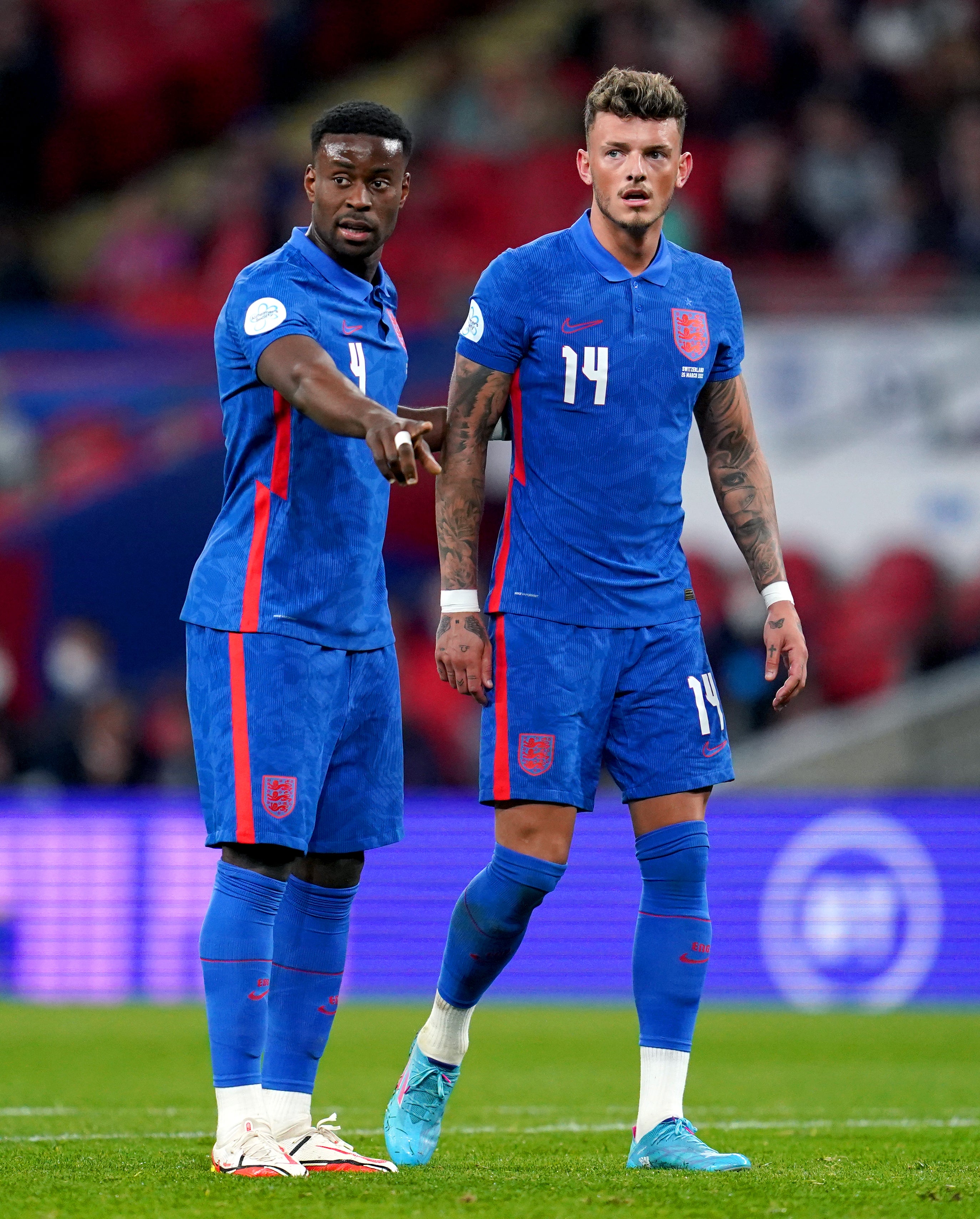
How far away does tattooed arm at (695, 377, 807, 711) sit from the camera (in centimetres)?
456

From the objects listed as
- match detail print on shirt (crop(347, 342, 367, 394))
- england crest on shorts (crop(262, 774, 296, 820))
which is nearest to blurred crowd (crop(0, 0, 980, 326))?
match detail print on shirt (crop(347, 342, 367, 394))

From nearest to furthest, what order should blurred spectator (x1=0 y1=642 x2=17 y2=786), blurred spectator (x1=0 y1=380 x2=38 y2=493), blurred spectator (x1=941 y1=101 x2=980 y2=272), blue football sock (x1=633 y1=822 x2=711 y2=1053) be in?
blue football sock (x1=633 y1=822 x2=711 y2=1053)
blurred spectator (x1=0 y1=642 x2=17 y2=786)
blurred spectator (x1=0 y1=380 x2=38 y2=493)
blurred spectator (x1=941 y1=101 x2=980 y2=272)

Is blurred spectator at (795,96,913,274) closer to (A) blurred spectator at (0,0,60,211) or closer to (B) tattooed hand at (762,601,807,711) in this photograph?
(A) blurred spectator at (0,0,60,211)

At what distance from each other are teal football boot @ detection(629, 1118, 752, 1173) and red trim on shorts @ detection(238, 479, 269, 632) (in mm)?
1389

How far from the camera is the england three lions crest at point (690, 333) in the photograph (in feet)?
14.4

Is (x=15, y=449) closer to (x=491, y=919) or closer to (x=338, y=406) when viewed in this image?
(x=491, y=919)

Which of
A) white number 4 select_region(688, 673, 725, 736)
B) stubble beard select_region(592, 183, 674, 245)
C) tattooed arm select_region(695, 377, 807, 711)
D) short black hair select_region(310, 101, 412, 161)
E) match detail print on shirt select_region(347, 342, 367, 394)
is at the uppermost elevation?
short black hair select_region(310, 101, 412, 161)

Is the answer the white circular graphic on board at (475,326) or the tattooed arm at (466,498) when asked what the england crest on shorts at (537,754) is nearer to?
the tattooed arm at (466,498)

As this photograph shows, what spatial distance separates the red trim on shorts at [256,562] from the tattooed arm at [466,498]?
0.42 m

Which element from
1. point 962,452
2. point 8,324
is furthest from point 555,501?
point 8,324

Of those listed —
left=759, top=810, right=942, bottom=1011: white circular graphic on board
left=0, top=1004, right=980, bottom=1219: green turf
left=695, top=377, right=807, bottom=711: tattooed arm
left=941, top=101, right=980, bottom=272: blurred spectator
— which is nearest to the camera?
left=0, top=1004, right=980, bottom=1219: green turf

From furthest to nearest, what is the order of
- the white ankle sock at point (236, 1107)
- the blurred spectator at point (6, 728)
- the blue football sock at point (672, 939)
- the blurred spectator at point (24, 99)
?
the blurred spectator at point (24, 99) → the blurred spectator at point (6, 728) → the blue football sock at point (672, 939) → the white ankle sock at point (236, 1107)

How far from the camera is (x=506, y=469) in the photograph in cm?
1219

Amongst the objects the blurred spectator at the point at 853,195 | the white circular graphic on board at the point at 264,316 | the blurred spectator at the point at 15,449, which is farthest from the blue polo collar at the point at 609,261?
the blurred spectator at the point at 853,195
